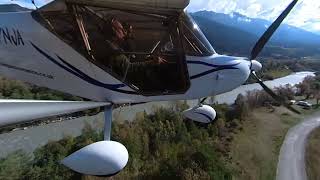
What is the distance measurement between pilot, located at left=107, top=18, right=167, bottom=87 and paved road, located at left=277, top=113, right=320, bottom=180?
18.1 metres

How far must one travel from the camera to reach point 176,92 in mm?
6410

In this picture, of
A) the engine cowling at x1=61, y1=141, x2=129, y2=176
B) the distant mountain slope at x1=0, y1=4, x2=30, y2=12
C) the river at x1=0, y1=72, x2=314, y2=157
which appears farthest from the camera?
the river at x1=0, y1=72, x2=314, y2=157

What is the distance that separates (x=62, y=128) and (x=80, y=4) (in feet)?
65.8

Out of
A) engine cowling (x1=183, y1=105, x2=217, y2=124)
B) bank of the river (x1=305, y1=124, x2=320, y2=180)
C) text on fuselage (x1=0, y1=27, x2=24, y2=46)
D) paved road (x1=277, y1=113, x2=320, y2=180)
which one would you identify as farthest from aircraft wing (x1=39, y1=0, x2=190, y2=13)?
bank of the river (x1=305, y1=124, x2=320, y2=180)

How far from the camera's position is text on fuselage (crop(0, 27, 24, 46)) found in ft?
20.2

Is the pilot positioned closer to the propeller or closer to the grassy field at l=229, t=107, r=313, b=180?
the propeller

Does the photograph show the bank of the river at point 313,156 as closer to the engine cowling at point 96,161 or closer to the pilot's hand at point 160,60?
the pilot's hand at point 160,60

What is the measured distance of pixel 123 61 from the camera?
20.2ft

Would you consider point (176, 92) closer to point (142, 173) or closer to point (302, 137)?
point (142, 173)

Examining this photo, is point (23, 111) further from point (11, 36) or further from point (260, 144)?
point (260, 144)

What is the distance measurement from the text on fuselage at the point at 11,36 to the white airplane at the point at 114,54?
1cm

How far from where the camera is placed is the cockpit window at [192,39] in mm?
6219

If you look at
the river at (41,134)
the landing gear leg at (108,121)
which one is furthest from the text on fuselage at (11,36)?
the river at (41,134)

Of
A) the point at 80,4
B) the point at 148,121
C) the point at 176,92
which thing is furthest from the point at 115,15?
the point at 148,121
